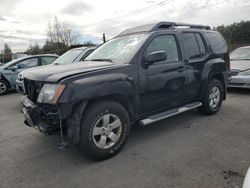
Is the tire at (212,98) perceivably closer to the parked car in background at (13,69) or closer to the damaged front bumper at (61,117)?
the damaged front bumper at (61,117)

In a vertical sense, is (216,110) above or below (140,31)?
below

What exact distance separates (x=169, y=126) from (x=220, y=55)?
2.13 metres

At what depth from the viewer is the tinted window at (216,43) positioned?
5.71 metres

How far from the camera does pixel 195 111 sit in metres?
6.16

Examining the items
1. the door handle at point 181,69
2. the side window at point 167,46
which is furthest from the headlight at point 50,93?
the door handle at point 181,69

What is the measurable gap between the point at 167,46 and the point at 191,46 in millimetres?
733

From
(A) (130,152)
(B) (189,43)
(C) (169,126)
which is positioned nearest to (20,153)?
(A) (130,152)

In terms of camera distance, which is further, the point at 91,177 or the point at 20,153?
the point at 20,153

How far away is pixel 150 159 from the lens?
146 inches

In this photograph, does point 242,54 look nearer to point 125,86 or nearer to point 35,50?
point 125,86

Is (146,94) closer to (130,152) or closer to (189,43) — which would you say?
(130,152)

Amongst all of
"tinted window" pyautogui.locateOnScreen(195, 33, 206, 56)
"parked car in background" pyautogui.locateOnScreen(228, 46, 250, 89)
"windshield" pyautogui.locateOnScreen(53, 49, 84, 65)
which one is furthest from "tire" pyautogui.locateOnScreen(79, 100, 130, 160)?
"parked car in background" pyautogui.locateOnScreen(228, 46, 250, 89)

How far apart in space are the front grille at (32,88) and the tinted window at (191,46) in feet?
9.39

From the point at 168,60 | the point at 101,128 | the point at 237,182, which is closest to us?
the point at 237,182
